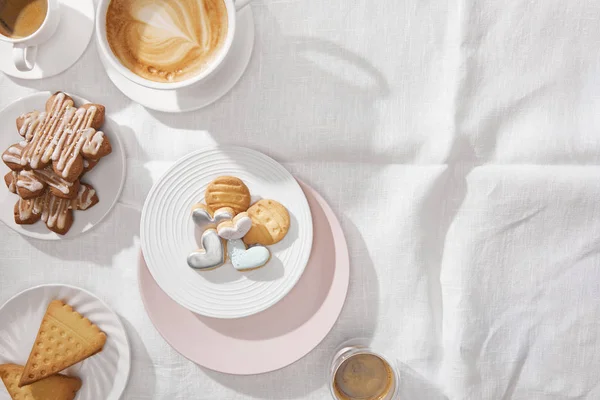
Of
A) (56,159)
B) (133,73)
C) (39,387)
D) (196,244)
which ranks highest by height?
(133,73)

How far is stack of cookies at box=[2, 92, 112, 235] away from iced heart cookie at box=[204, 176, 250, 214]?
17cm

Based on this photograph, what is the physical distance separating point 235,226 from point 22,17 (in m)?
0.44

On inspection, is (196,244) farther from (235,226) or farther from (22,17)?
(22,17)

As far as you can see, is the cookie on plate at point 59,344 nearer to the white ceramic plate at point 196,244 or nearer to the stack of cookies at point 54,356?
the stack of cookies at point 54,356

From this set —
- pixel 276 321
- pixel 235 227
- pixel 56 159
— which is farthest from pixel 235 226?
pixel 56 159

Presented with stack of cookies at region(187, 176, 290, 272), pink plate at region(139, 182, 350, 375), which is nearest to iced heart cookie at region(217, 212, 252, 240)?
stack of cookies at region(187, 176, 290, 272)

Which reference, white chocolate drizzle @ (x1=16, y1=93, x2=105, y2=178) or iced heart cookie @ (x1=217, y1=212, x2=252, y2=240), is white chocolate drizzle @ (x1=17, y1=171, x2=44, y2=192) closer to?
white chocolate drizzle @ (x1=16, y1=93, x2=105, y2=178)

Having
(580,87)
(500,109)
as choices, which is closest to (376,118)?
(500,109)

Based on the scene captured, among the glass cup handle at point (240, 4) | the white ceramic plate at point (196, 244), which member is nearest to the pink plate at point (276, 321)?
the white ceramic plate at point (196, 244)

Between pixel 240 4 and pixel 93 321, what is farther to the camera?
pixel 93 321

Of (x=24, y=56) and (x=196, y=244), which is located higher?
(x=24, y=56)

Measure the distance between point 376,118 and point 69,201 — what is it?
47 cm

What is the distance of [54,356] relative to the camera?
2.87 feet

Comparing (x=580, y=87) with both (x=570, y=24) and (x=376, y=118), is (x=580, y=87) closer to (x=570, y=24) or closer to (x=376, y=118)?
(x=570, y=24)
